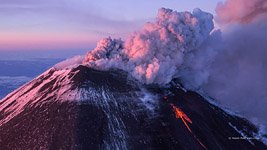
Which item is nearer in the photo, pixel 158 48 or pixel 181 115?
pixel 181 115

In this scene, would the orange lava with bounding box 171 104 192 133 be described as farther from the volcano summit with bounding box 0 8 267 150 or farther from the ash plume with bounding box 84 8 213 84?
the ash plume with bounding box 84 8 213 84

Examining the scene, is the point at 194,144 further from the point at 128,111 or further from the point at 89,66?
the point at 89,66

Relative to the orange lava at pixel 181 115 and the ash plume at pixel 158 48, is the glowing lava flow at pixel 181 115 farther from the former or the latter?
the ash plume at pixel 158 48

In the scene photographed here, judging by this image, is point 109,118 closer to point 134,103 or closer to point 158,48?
point 134,103

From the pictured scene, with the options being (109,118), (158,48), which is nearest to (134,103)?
(109,118)

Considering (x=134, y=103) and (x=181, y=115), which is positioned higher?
(x=134, y=103)

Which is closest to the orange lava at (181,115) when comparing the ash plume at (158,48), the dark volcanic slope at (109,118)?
the dark volcanic slope at (109,118)

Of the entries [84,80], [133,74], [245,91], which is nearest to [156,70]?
[133,74]

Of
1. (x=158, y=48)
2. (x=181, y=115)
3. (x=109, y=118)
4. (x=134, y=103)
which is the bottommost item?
(x=181, y=115)
